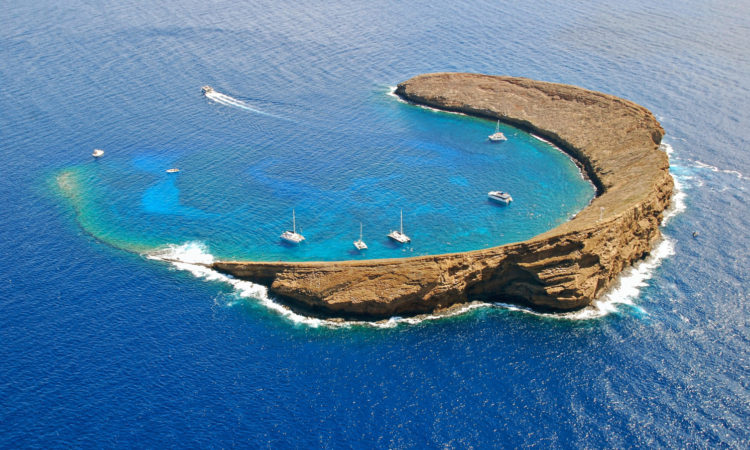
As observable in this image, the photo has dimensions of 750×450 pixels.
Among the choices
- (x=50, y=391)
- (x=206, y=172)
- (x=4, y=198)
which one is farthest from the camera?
(x=206, y=172)

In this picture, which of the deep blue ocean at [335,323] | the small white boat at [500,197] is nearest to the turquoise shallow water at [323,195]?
the deep blue ocean at [335,323]

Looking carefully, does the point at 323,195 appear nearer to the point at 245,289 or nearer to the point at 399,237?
the point at 399,237

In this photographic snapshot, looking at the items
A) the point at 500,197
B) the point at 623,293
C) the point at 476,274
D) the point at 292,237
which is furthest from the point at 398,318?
the point at 500,197

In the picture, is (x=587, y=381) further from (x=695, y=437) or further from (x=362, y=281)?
(x=362, y=281)

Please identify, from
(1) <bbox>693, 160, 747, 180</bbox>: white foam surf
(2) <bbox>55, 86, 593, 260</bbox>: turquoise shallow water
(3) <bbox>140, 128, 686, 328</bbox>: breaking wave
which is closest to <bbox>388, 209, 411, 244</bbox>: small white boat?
→ (2) <bbox>55, 86, 593, 260</bbox>: turquoise shallow water

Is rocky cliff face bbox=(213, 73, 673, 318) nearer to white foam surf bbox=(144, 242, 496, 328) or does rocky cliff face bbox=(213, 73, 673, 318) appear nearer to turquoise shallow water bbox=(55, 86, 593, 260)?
white foam surf bbox=(144, 242, 496, 328)

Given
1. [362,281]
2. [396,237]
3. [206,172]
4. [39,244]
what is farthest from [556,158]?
[39,244]
